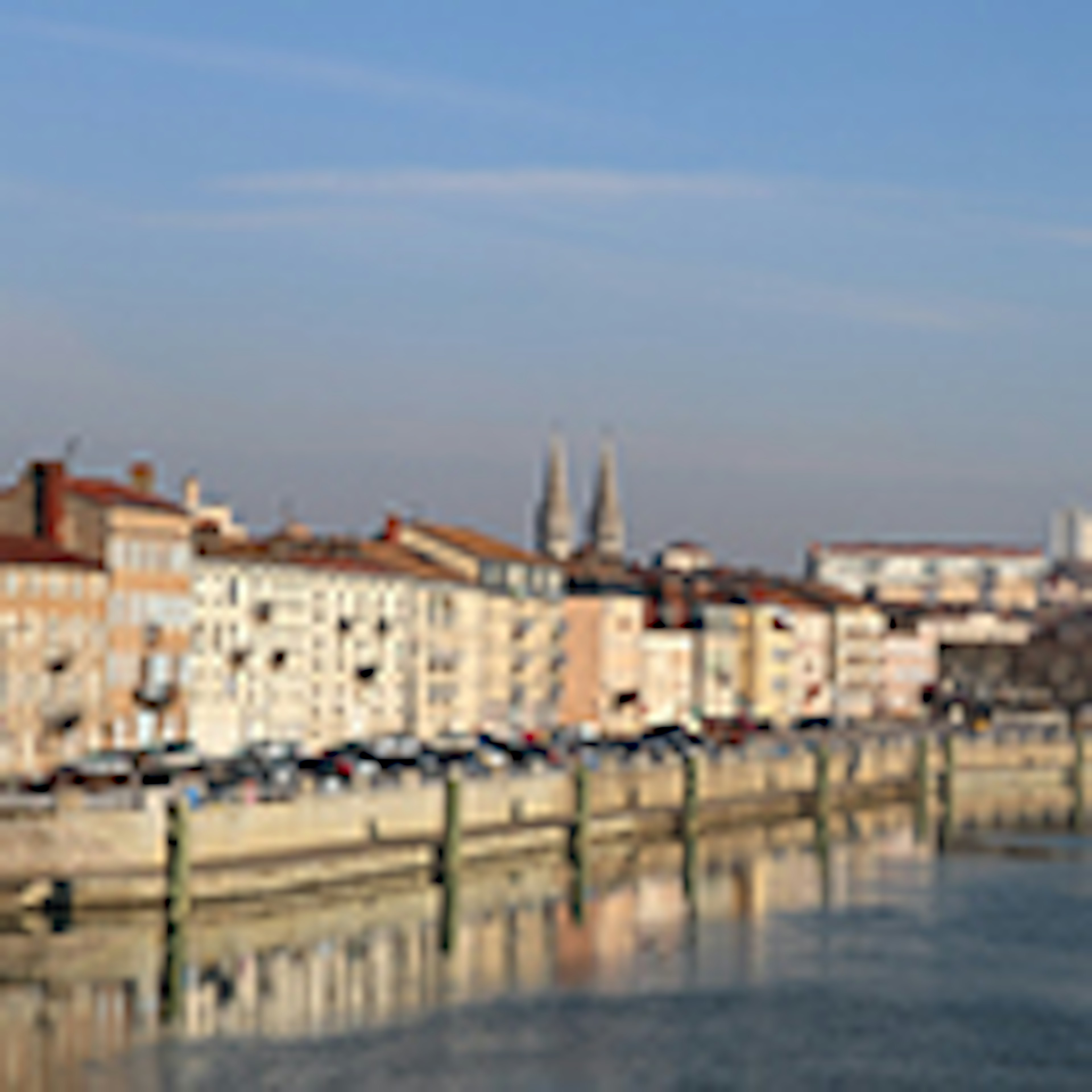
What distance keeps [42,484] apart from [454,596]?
144 feet

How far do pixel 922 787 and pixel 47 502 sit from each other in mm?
57646

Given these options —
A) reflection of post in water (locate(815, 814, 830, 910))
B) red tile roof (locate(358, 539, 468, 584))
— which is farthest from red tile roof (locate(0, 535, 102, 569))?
red tile roof (locate(358, 539, 468, 584))

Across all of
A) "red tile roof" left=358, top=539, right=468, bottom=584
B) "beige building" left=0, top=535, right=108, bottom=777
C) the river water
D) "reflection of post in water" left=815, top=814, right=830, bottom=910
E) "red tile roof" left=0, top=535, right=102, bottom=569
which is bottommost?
the river water

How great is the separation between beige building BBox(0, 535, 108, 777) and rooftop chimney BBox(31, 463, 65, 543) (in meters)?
1.27

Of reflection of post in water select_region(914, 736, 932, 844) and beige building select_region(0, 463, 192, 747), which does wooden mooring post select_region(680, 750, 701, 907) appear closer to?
reflection of post in water select_region(914, 736, 932, 844)

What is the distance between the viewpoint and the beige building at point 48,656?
4697 inches

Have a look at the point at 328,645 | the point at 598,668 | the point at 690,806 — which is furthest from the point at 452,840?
the point at 598,668

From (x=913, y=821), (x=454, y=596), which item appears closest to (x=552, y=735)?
(x=454, y=596)

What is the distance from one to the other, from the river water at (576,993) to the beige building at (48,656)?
21.4 metres

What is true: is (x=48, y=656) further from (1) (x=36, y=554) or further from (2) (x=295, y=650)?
(2) (x=295, y=650)

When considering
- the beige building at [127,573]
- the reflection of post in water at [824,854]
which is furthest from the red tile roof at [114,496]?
the reflection of post in water at [824,854]

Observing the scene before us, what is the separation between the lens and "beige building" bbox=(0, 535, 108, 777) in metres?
119

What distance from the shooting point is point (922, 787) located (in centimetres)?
16362

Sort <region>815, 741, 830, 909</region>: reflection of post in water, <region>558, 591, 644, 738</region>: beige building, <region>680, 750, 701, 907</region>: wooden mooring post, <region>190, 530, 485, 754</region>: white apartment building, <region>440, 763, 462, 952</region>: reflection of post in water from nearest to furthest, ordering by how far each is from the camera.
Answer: <region>440, 763, 462, 952</region>: reflection of post in water
<region>680, 750, 701, 907</region>: wooden mooring post
<region>190, 530, 485, 754</region>: white apartment building
<region>815, 741, 830, 909</region>: reflection of post in water
<region>558, 591, 644, 738</region>: beige building
